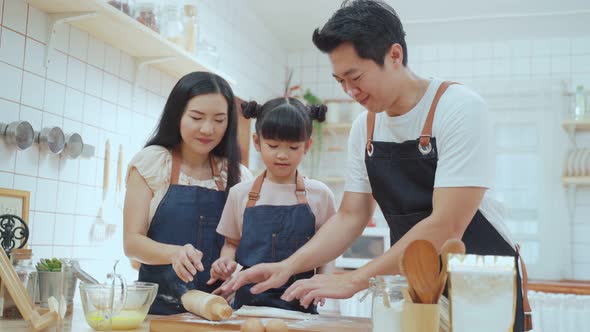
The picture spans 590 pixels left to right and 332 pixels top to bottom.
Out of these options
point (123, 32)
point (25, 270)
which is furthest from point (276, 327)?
point (123, 32)

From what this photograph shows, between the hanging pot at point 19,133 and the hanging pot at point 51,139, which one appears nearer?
the hanging pot at point 19,133

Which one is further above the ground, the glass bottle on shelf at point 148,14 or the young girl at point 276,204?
the glass bottle on shelf at point 148,14

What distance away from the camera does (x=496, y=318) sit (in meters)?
→ 0.80

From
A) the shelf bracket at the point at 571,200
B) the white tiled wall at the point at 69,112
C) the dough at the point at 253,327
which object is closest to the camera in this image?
the dough at the point at 253,327

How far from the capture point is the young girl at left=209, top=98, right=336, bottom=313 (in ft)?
5.94

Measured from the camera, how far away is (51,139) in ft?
7.73

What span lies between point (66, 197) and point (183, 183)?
2.79ft

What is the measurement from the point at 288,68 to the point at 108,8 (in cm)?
318

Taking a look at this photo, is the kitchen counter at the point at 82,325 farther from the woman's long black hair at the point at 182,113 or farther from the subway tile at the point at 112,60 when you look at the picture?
the subway tile at the point at 112,60

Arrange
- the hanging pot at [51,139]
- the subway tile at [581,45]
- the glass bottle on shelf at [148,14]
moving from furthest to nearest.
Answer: the subway tile at [581,45]
the glass bottle on shelf at [148,14]
the hanging pot at [51,139]

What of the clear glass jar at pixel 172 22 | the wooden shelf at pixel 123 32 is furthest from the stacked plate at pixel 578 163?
the clear glass jar at pixel 172 22

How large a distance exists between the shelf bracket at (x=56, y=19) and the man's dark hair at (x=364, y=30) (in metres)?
1.24

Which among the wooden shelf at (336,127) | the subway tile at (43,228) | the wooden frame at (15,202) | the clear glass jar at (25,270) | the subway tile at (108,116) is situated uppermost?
the wooden shelf at (336,127)

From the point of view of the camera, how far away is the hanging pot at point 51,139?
2.34m
